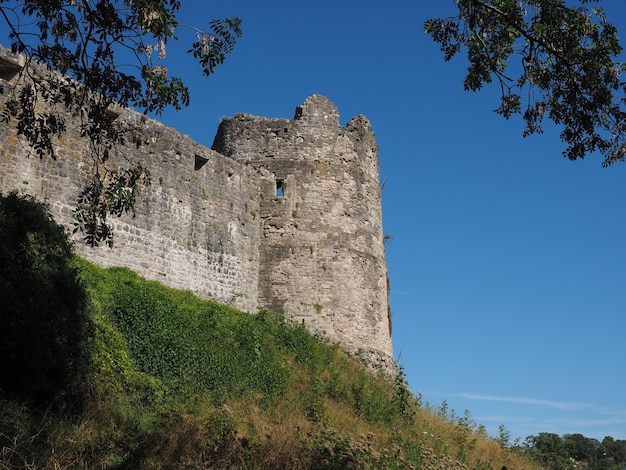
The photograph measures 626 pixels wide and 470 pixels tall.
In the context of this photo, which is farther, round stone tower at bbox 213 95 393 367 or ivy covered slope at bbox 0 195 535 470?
round stone tower at bbox 213 95 393 367

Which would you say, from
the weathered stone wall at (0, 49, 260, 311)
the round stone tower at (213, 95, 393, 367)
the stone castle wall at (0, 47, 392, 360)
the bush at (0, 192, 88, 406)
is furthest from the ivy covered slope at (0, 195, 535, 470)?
the round stone tower at (213, 95, 393, 367)

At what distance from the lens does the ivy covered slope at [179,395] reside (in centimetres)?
973

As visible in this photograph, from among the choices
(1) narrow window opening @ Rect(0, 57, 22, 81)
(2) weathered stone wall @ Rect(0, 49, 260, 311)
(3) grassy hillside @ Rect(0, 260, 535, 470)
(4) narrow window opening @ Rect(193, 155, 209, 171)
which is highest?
(4) narrow window opening @ Rect(193, 155, 209, 171)

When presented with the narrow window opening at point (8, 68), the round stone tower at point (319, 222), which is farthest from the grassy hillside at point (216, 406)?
the narrow window opening at point (8, 68)

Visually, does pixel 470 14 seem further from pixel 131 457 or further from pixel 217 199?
pixel 217 199

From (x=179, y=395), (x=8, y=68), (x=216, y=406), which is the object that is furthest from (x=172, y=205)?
(x=216, y=406)

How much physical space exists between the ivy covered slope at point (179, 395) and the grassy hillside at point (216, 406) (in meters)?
0.03

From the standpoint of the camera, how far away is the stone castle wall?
1803cm

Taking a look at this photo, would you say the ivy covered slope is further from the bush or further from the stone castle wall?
the stone castle wall

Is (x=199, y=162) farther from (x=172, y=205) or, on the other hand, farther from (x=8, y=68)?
(x=8, y=68)

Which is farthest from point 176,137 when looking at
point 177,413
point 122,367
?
point 177,413

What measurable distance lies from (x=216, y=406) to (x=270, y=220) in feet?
29.6

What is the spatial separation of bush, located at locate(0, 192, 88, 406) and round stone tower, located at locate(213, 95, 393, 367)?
32.1ft

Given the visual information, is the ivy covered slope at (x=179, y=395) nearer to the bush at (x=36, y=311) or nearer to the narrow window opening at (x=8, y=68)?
the bush at (x=36, y=311)
